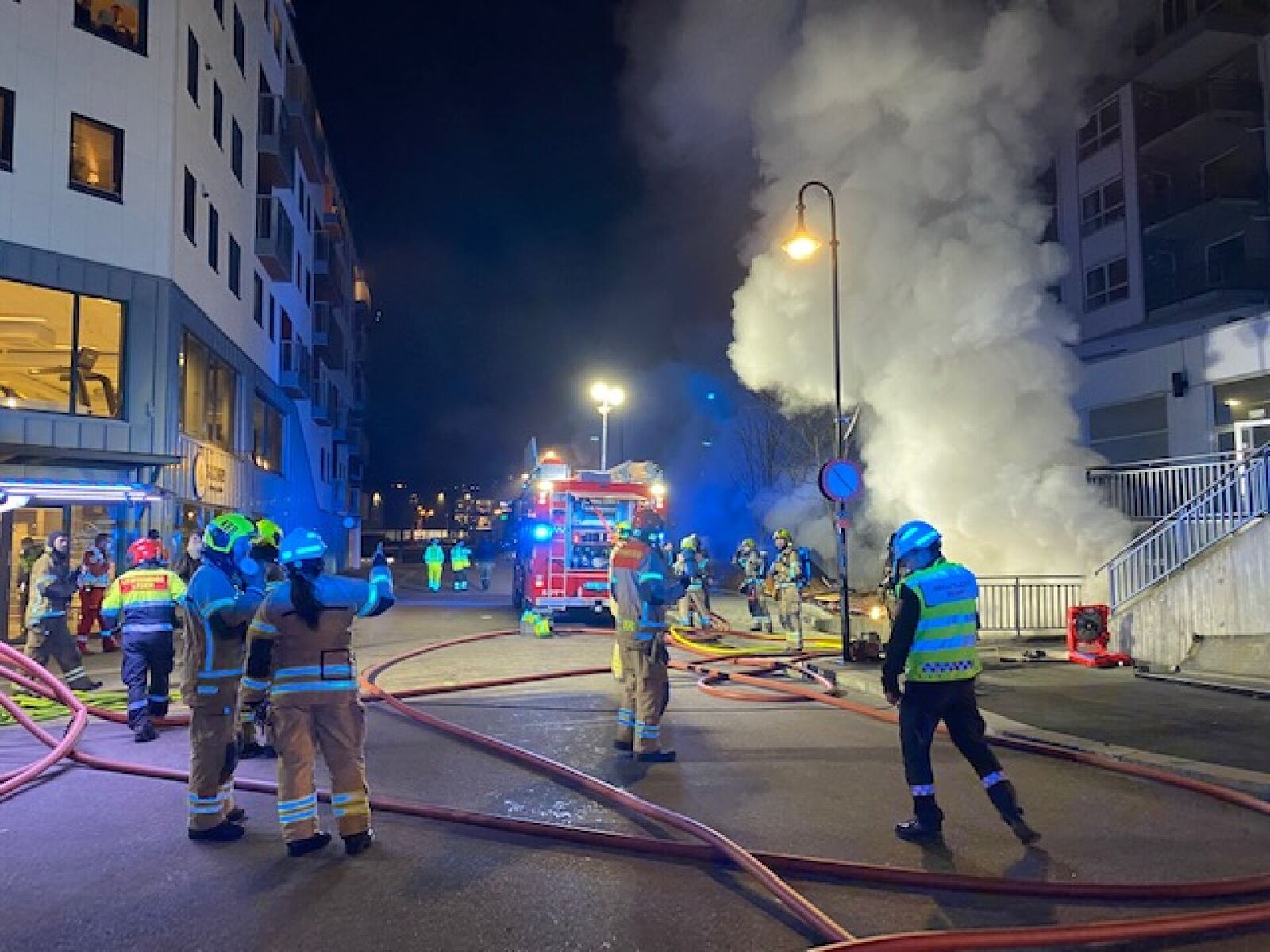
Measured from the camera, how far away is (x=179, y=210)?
49.0ft

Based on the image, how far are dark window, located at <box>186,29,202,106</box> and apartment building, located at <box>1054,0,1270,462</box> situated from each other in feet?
61.0

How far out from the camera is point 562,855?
171 inches

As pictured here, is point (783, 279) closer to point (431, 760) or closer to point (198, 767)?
point (431, 760)

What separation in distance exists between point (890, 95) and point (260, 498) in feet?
56.3

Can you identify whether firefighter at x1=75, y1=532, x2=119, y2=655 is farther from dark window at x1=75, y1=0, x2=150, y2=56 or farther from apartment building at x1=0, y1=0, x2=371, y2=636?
dark window at x1=75, y1=0, x2=150, y2=56

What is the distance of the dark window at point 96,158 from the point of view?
13266mm

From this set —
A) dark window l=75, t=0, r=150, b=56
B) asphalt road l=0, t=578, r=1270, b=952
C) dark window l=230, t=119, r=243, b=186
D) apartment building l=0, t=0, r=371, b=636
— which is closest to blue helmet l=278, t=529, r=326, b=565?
asphalt road l=0, t=578, r=1270, b=952

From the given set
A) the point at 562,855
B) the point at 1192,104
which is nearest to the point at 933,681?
the point at 562,855

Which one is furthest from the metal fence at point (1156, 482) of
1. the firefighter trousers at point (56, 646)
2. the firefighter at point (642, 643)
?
the firefighter trousers at point (56, 646)

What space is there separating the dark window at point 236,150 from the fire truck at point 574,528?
10.4 meters

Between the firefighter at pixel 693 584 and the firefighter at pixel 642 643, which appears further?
the firefighter at pixel 693 584

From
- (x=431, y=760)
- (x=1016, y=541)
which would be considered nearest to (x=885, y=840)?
(x=431, y=760)

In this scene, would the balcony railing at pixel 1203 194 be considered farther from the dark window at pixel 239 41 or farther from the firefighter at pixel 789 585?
the dark window at pixel 239 41

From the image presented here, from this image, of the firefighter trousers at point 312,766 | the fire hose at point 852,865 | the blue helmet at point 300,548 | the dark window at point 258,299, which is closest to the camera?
the fire hose at point 852,865
